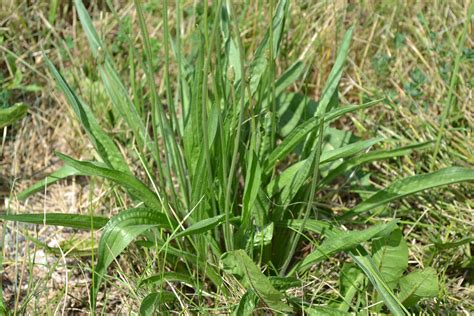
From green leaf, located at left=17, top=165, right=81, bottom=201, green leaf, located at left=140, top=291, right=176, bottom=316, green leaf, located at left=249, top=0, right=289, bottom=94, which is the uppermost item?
green leaf, located at left=249, top=0, right=289, bottom=94

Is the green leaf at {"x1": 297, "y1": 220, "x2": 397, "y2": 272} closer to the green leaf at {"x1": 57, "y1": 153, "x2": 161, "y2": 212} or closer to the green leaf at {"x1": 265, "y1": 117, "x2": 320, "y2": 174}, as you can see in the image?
the green leaf at {"x1": 265, "y1": 117, "x2": 320, "y2": 174}

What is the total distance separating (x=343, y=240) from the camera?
→ 71.2 inches

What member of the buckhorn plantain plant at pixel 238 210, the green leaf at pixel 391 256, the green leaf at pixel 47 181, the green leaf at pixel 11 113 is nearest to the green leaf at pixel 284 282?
the buckhorn plantain plant at pixel 238 210

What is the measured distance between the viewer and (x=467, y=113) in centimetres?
237

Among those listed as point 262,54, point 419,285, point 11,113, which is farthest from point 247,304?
point 11,113

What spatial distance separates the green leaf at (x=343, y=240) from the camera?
5.73 feet

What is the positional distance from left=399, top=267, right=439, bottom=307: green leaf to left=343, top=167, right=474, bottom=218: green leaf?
0.78 feet

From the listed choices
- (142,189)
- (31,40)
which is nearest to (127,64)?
(31,40)

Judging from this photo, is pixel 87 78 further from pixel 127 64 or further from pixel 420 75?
pixel 420 75

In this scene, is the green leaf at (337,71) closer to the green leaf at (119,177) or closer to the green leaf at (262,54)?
the green leaf at (262,54)

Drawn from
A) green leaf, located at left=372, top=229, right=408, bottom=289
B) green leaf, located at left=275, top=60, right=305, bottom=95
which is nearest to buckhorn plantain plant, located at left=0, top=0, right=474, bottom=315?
green leaf, located at left=372, top=229, right=408, bottom=289

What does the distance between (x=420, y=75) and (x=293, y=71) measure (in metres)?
0.47

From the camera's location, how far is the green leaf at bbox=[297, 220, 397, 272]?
175 cm

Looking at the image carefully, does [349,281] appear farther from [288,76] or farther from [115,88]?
[115,88]
